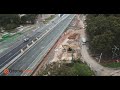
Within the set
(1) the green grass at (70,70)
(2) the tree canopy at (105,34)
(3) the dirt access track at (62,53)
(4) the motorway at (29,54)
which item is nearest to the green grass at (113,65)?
(2) the tree canopy at (105,34)

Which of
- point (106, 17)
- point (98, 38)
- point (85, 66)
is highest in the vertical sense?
point (106, 17)

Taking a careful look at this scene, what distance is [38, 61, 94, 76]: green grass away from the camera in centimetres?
920

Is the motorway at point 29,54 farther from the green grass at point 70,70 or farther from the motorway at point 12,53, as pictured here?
the green grass at point 70,70

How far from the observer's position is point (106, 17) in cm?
1266

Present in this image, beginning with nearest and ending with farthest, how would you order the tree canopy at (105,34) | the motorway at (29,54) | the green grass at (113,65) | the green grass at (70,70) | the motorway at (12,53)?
1. the green grass at (70,70)
2. the green grass at (113,65)
3. the tree canopy at (105,34)
4. the motorway at (29,54)
5. the motorway at (12,53)

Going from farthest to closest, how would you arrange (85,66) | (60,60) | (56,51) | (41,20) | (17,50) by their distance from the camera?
(41,20), (17,50), (56,51), (60,60), (85,66)

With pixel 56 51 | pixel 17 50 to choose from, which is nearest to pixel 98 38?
pixel 56 51

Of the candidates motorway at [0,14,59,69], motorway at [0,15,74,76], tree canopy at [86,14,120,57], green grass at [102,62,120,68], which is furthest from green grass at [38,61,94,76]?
motorway at [0,14,59,69]

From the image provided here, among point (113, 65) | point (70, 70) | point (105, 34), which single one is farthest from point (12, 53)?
point (113, 65)

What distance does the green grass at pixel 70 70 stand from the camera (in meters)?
9.20
